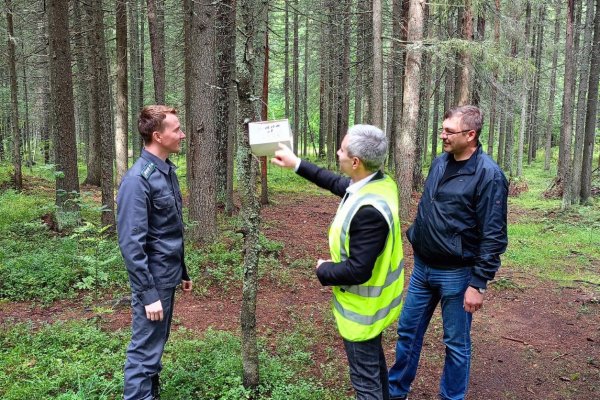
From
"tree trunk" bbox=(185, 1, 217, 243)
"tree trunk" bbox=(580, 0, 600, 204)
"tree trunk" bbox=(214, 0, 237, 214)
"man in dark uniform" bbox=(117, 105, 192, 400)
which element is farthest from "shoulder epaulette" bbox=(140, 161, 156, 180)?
"tree trunk" bbox=(580, 0, 600, 204)

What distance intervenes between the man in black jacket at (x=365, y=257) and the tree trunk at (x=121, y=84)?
7777 millimetres

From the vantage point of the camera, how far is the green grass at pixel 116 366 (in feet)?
11.6

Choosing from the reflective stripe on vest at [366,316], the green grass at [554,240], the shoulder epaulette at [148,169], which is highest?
the shoulder epaulette at [148,169]

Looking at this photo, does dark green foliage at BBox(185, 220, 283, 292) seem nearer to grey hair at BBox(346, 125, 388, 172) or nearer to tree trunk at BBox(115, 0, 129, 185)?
tree trunk at BBox(115, 0, 129, 185)

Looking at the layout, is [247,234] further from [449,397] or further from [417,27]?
[417,27]

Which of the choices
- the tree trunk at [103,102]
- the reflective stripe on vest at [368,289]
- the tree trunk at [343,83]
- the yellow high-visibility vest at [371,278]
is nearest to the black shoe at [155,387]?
the yellow high-visibility vest at [371,278]

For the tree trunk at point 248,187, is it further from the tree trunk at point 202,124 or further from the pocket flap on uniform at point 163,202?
the tree trunk at point 202,124

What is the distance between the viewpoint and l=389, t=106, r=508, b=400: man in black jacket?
3.17 m

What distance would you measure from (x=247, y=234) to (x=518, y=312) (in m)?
4.71

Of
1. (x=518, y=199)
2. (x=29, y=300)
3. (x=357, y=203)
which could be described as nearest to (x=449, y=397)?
(x=357, y=203)

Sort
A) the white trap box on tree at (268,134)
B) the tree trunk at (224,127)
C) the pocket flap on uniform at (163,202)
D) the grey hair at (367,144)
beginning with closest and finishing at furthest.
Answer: the grey hair at (367,144) < the white trap box on tree at (268,134) < the pocket flap on uniform at (163,202) < the tree trunk at (224,127)

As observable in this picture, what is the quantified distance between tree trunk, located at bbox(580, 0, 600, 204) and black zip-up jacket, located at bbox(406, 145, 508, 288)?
45.8 feet

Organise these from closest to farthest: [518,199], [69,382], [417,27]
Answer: [69,382] → [417,27] → [518,199]

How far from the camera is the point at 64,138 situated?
29.0 ft
